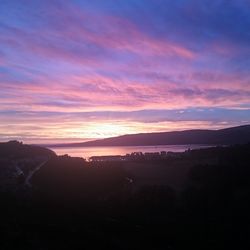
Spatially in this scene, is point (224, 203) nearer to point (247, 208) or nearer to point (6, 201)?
point (247, 208)

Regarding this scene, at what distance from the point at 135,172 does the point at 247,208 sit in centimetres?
1739

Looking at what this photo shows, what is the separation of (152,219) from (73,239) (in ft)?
22.0

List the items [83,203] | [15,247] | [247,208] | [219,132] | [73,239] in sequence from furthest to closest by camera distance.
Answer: [219,132] → [83,203] → [247,208] → [73,239] → [15,247]

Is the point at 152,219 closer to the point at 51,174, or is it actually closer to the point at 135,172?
the point at 135,172

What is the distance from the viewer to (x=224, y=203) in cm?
2772

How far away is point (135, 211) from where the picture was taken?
26.4 meters

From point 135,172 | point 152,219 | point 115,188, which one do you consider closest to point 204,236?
point 152,219

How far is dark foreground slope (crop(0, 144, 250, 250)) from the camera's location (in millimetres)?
18312

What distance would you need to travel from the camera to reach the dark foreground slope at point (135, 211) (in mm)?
18312

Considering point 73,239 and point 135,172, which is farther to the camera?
point 135,172

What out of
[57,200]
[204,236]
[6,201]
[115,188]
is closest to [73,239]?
[204,236]

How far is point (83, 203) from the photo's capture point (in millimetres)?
27328

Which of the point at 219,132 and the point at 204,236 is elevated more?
the point at 219,132

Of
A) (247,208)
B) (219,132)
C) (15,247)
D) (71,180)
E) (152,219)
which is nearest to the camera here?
(15,247)
